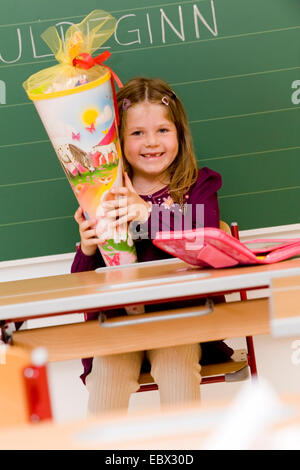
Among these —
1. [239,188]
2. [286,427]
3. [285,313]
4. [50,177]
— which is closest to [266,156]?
[239,188]

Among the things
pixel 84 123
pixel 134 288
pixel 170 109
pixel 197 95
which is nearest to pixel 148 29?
pixel 197 95

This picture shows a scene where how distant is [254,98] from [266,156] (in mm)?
208

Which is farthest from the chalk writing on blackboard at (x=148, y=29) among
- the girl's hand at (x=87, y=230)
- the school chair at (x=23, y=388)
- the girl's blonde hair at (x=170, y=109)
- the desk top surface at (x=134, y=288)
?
the school chair at (x=23, y=388)

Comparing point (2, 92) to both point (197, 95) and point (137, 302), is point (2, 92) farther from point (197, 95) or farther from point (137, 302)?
point (137, 302)

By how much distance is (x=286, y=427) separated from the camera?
568 mm

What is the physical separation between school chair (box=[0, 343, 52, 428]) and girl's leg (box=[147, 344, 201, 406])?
0.81 meters

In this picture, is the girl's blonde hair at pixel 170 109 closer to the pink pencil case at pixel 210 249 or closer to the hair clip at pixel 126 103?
the hair clip at pixel 126 103

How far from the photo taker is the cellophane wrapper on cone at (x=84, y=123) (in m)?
1.43

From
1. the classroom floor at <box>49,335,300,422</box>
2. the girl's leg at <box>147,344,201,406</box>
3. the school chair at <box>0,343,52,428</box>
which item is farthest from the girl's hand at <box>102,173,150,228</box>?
the classroom floor at <box>49,335,300,422</box>

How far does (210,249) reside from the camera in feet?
4.26

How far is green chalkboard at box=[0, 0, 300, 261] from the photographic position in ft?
7.22

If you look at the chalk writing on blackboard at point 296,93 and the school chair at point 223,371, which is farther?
the chalk writing on blackboard at point 296,93

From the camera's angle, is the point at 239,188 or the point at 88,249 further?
the point at 239,188

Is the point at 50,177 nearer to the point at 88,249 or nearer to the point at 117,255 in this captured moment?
the point at 88,249
